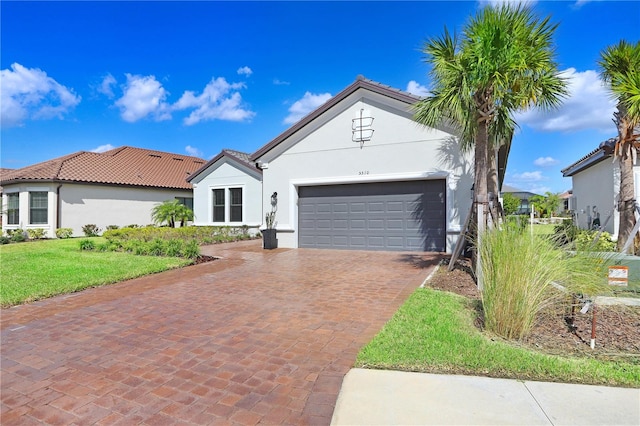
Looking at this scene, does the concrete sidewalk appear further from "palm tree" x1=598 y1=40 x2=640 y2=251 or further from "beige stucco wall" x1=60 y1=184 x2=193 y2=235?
"beige stucco wall" x1=60 y1=184 x2=193 y2=235

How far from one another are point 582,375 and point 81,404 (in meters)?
4.85

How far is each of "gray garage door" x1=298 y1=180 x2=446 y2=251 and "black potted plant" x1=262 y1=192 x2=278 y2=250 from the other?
1074mm

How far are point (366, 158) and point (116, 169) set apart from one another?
1848 centimetres

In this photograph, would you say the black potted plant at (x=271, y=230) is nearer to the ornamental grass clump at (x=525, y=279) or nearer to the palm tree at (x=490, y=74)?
the palm tree at (x=490, y=74)

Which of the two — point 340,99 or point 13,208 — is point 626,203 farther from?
point 13,208

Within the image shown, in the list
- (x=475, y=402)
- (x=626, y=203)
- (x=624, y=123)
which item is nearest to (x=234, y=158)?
(x=624, y=123)

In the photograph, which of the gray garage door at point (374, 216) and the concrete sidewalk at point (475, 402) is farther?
the gray garage door at point (374, 216)

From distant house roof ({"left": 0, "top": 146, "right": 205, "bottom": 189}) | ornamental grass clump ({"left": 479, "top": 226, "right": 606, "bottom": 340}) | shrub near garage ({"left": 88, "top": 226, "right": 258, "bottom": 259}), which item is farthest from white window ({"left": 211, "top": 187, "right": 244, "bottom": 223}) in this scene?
ornamental grass clump ({"left": 479, "top": 226, "right": 606, "bottom": 340})

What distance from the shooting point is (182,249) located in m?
12.2

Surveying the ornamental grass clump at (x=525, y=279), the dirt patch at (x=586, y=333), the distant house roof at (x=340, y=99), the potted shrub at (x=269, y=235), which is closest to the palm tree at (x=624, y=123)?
the dirt patch at (x=586, y=333)

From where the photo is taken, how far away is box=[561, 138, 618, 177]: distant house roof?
10959 mm

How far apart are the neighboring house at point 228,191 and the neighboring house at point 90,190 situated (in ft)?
16.2

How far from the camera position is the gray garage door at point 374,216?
42.7 feet

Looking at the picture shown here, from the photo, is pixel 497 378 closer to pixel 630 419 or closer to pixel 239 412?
pixel 630 419
